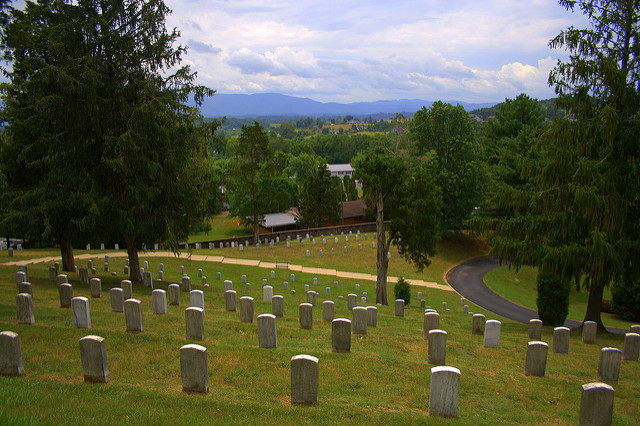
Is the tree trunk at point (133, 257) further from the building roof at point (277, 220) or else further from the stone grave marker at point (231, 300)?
the building roof at point (277, 220)

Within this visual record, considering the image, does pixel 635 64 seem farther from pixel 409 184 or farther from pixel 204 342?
pixel 204 342

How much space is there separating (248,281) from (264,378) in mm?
17393

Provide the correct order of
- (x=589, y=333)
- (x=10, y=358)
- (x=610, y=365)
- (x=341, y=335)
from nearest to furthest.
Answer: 1. (x=10, y=358)
2. (x=341, y=335)
3. (x=610, y=365)
4. (x=589, y=333)

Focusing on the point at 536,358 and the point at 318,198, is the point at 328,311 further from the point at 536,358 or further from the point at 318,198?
the point at 318,198

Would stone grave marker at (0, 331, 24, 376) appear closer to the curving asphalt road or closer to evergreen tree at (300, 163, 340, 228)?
the curving asphalt road

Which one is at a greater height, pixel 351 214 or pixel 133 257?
pixel 351 214

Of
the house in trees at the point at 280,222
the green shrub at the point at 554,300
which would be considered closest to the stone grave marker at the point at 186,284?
the green shrub at the point at 554,300

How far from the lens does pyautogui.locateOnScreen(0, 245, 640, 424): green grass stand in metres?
6.05

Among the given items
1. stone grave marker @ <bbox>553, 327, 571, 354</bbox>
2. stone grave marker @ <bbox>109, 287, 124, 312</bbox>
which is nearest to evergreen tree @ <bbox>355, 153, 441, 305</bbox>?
stone grave marker @ <bbox>553, 327, 571, 354</bbox>

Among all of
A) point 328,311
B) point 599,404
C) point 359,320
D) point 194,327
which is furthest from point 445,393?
point 328,311

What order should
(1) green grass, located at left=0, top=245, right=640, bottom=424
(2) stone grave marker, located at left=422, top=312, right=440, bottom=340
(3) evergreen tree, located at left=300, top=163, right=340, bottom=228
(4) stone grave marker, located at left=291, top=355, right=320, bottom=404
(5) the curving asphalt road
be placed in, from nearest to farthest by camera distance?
(1) green grass, located at left=0, top=245, right=640, bottom=424
(4) stone grave marker, located at left=291, top=355, right=320, bottom=404
(2) stone grave marker, located at left=422, top=312, right=440, bottom=340
(5) the curving asphalt road
(3) evergreen tree, located at left=300, top=163, right=340, bottom=228

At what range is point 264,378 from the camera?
7.40m

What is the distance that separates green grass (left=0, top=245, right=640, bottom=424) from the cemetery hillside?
0.16 feet

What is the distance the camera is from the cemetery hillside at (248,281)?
6668mm
